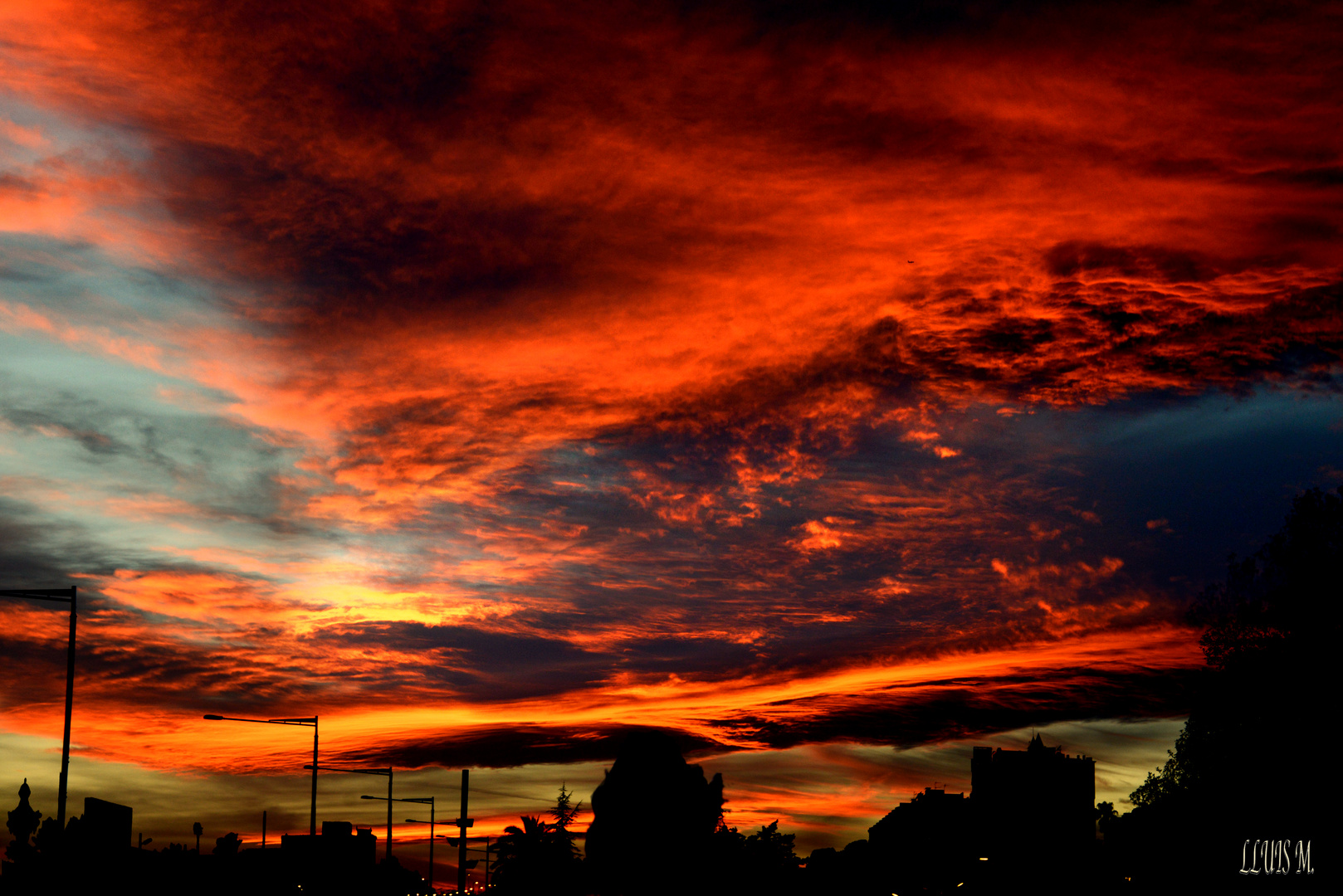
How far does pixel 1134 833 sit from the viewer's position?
250 feet

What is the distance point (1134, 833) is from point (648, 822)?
3334cm

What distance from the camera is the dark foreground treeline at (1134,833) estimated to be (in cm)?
4631

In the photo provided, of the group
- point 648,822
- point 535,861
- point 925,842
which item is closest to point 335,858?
point 535,861

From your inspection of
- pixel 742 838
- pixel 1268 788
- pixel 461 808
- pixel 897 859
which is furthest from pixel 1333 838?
pixel 897 859

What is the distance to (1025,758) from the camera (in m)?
127

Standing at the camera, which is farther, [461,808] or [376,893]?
[376,893]

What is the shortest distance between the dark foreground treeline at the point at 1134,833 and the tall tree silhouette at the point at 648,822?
120 millimetres

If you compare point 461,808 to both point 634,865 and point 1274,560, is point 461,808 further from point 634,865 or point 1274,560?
point 1274,560

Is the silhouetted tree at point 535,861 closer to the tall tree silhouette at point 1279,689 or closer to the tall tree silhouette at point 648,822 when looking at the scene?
the tall tree silhouette at point 648,822

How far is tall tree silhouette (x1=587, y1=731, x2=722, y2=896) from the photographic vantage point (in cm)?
8075

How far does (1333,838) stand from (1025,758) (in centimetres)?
8378

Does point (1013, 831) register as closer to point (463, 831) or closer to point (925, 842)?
point (925, 842)

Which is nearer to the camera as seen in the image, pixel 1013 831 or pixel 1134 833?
pixel 1134 833

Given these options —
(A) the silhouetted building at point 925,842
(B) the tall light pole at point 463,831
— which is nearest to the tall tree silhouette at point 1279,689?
(B) the tall light pole at point 463,831
